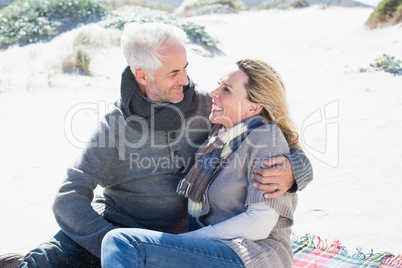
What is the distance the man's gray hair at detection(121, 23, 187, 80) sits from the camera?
2.67m

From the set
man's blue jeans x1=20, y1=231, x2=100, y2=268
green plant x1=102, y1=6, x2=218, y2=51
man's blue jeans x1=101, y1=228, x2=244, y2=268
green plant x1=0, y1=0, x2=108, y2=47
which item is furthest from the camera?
green plant x1=102, y1=6, x2=218, y2=51

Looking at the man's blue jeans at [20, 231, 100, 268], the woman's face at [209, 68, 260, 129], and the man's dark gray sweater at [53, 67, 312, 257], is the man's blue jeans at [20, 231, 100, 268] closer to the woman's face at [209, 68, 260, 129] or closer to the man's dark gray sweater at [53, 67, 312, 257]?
the man's dark gray sweater at [53, 67, 312, 257]

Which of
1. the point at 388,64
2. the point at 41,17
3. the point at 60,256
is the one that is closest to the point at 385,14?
the point at 388,64

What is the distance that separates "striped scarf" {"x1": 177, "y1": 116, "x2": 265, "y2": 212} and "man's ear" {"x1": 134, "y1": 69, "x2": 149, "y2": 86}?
0.56 meters

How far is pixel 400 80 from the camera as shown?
6902 millimetres

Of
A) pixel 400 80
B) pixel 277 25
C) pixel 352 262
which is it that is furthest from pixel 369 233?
pixel 277 25

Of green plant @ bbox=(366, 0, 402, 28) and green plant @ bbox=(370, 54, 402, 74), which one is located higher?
green plant @ bbox=(366, 0, 402, 28)

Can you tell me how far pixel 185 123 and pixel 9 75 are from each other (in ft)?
18.3

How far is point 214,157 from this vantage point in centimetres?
245

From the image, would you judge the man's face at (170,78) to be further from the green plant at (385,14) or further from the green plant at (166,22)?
the green plant at (385,14)

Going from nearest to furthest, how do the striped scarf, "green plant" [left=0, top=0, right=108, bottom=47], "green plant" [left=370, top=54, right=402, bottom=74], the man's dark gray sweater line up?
the striped scarf < the man's dark gray sweater < "green plant" [left=370, top=54, right=402, bottom=74] < "green plant" [left=0, top=0, right=108, bottom=47]

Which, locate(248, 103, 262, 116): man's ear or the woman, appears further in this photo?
locate(248, 103, 262, 116): man's ear

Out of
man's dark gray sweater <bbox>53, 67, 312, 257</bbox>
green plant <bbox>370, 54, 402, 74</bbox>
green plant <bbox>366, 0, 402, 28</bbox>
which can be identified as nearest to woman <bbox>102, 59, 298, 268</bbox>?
man's dark gray sweater <bbox>53, 67, 312, 257</bbox>

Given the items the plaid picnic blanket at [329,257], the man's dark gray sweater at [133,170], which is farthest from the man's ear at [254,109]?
the plaid picnic blanket at [329,257]
